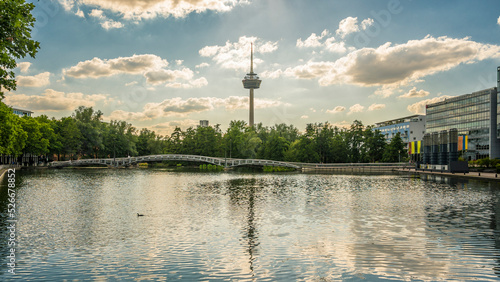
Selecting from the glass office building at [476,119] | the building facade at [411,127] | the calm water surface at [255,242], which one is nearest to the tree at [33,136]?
the calm water surface at [255,242]

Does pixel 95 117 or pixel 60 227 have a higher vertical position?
pixel 95 117

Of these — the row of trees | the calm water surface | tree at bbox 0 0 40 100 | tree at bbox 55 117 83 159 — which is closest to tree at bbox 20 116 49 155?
the row of trees

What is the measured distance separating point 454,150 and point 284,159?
49.7 m

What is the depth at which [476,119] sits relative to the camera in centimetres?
10338

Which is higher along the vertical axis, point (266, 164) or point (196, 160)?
point (196, 160)

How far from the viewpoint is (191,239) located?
14.6 m

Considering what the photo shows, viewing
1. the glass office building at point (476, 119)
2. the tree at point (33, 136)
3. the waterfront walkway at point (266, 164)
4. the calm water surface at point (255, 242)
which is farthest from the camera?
the glass office building at point (476, 119)

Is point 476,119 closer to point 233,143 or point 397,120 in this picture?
point 397,120

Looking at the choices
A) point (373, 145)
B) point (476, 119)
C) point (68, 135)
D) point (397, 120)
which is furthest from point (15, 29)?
point (397, 120)

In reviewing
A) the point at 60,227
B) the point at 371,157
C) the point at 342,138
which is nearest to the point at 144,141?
the point at 342,138

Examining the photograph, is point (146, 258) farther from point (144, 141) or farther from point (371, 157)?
point (144, 141)

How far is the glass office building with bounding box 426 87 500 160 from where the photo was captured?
97062 millimetres

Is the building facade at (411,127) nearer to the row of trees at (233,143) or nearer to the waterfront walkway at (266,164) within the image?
the row of trees at (233,143)

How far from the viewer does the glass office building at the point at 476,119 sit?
318 ft
